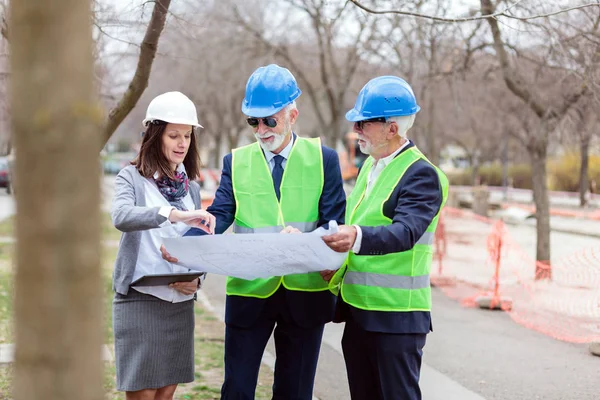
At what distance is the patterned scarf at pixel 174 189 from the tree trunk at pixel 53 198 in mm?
2296

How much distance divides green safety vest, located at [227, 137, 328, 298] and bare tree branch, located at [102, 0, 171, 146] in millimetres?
1554

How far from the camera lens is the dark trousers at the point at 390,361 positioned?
3572mm

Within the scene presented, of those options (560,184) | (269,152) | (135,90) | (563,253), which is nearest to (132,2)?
(135,90)

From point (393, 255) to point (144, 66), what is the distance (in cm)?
258

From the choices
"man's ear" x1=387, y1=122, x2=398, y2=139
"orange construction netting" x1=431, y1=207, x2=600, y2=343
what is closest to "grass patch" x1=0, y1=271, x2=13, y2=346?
"man's ear" x1=387, y1=122, x2=398, y2=139

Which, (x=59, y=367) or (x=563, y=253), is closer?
(x=59, y=367)

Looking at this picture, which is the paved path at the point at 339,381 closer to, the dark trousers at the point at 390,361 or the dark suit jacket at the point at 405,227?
the dark trousers at the point at 390,361

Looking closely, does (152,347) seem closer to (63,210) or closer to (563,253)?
(63,210)

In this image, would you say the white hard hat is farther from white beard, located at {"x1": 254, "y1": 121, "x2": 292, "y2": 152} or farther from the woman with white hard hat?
white beard, located at {"x1": 254, "y1": 121, "x2": 292, "y2": 152}

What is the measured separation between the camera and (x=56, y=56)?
1540 mm

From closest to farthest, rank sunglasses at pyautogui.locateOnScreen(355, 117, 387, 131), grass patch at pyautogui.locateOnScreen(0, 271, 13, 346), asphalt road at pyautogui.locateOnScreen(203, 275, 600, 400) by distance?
sunglasses at pyautogui.locateOnScreen(355, 117, 387, 131) < asphalt road at pyautogui.locateOnScreen(203, 275, 600, 400) < grass patch at pyautogui.locateOnScreen(0, 271, 13, 346)

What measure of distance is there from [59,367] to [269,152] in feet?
8.28

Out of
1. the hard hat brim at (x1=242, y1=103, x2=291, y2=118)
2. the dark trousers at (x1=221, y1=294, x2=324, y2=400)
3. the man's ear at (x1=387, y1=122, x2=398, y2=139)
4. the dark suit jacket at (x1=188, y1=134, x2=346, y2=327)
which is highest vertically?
the hard hat brim at (x1=242, y1=103, x2=291, y2=118)

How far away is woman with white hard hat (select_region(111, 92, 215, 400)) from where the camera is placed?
149 inches
